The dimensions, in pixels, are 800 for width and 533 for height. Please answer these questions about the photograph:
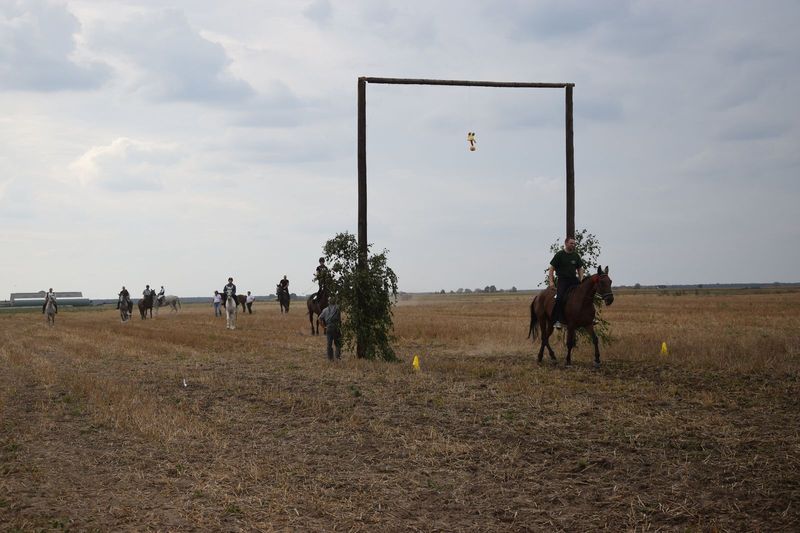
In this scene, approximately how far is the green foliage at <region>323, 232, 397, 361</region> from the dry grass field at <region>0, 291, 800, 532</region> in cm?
168

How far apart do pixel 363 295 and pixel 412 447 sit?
1016 cm

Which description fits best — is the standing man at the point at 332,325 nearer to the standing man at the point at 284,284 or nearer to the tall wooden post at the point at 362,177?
the tall wooden post at the point at 362,177

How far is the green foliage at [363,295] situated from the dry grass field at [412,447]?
5.51 feet

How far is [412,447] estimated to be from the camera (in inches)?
343

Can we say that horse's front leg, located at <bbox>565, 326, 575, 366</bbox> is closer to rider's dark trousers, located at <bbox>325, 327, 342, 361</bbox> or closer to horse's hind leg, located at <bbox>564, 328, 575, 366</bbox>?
Answer: horse's hind leg, located at <bbox>564, 328, 575, 366</bbox>

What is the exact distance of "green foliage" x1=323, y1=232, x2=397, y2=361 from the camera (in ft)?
61.2

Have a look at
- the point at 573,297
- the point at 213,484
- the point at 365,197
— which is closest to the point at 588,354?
the point at 573,297

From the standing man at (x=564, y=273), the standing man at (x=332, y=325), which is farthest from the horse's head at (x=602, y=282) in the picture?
the standing man at (x=332, y=325)

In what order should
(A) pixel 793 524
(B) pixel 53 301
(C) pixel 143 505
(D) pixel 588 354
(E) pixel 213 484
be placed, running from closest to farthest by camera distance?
(A) pixel 793 524 → (C) pixel 143 505 → (E) pixel 213 484 → (D) pixel 588 354 → (B) pixel 53 301

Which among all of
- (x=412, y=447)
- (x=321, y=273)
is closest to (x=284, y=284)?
(x=321, y=273)

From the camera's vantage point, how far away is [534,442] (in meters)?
8.77

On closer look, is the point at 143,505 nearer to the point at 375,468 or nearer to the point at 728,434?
the point at 375,468

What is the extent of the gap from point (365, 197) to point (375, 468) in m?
11.7

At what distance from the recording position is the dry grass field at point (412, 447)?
6418mm
